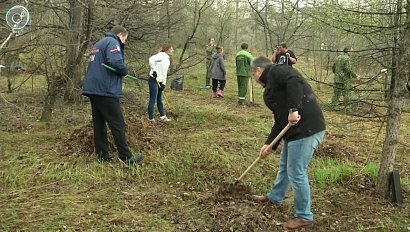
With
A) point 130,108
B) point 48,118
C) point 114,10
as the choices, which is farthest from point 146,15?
point 48,118

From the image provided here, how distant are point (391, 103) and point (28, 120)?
6.34 metres

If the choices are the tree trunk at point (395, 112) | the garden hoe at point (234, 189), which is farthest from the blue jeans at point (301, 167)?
the tree trunk at point (395, 112)

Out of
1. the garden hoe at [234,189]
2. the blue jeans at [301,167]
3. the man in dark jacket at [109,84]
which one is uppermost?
the man in dark jacket at [109,84]

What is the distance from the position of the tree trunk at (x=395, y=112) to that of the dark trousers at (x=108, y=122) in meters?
3.11

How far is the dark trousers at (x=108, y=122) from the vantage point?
5409 millimetres

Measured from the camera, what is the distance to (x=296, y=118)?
12.3 ft

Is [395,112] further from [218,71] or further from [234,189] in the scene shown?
[218,71]

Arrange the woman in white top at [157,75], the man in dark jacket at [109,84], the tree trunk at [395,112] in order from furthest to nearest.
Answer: the woman in white top at [157,75], the man in dark jacket at [109,84], the tree trunk at [395,112]

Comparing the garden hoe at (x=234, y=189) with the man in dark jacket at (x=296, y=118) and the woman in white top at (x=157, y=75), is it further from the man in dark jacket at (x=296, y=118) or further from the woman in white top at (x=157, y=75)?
the woman in white top at (x=157, y=75)

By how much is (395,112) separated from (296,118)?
1513mm

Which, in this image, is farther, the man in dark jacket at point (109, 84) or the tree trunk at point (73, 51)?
the tree trunk at point (73, 51)

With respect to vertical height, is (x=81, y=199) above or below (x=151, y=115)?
below

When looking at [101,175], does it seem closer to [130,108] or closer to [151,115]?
[151,115]

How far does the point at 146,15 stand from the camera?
385 inches
